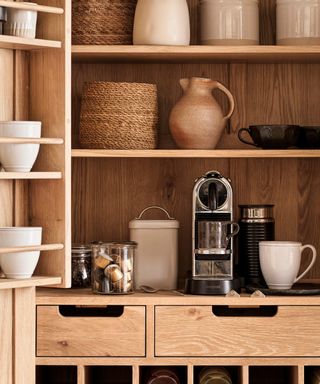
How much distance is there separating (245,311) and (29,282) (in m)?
0.91

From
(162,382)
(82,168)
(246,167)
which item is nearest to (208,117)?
(246,167)

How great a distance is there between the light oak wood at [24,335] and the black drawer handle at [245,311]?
71cm

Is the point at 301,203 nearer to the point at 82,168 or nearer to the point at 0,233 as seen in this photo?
the point at 82,168

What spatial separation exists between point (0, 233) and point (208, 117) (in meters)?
0.90

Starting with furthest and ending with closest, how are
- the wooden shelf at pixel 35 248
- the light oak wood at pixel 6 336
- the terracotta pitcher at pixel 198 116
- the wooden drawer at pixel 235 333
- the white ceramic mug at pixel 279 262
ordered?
the terracotta pitcher at pixel 198 116 → the white ceramic mug at pixel 279 262 → the wooden drawer at pixel 235 333 → the light oak wood at pixel 6 336 → the wooden shelf at pixel 35 248

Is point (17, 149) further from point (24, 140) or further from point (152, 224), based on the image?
point (152, 224)

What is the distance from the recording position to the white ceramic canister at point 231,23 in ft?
10.2

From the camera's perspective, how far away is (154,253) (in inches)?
124

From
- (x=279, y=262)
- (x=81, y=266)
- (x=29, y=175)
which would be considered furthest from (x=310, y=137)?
(x=29, y=175)

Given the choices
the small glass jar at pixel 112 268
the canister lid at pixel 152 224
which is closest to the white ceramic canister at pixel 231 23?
the canister lid at pixel 152 224

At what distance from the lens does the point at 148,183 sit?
335 cm

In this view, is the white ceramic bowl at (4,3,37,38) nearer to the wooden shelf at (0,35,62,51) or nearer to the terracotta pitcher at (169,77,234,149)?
the wooden shelf at (0,35,62,51)

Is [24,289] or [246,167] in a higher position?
[246,167]

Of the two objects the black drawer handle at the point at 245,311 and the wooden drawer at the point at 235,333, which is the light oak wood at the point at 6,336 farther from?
the black drawer handle at the point at 245,311
